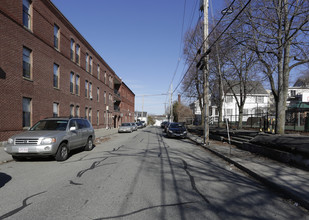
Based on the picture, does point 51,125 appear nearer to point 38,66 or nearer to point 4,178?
point 4,178

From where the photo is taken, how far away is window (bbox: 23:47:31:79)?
13881 millimetres

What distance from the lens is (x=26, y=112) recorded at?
1410 centimetres

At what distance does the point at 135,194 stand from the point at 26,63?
1359 centimetres

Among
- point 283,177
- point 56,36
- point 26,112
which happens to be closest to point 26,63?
point 26,112

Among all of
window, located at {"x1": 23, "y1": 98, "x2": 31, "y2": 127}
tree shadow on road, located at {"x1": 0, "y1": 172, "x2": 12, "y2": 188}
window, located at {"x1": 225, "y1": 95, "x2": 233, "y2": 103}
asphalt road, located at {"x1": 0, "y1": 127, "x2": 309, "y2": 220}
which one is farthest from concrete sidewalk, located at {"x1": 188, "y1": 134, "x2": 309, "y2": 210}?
window, located at {"x1": 225, "y1": 95, "x2": 233, "y2": 103}

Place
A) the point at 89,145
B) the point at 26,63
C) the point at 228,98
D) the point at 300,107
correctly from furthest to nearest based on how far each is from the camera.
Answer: the point at 228,98, the point at 300,107, the point at 26,63, the point at 89,145

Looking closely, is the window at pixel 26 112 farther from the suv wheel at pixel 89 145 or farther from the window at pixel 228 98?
the window at pixel 228 98

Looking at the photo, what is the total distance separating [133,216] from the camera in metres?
3.45

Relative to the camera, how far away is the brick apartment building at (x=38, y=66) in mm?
12164

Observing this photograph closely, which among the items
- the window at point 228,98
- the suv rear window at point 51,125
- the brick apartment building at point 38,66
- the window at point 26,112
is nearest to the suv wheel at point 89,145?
the suv rear window at point 51,125

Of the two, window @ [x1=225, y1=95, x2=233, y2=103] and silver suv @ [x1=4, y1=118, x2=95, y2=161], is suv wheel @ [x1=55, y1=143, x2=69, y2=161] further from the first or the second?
window @ [x1=225, y1=95, x2=233, y2=103]

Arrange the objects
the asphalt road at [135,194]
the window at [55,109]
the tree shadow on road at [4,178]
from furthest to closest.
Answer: the window at [55,109]
the tree shadow on road at [4,178]
the asphalt road at [135,194]

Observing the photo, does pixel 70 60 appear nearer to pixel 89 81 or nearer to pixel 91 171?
pixel 89 81

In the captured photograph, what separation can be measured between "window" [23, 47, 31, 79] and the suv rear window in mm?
6922
